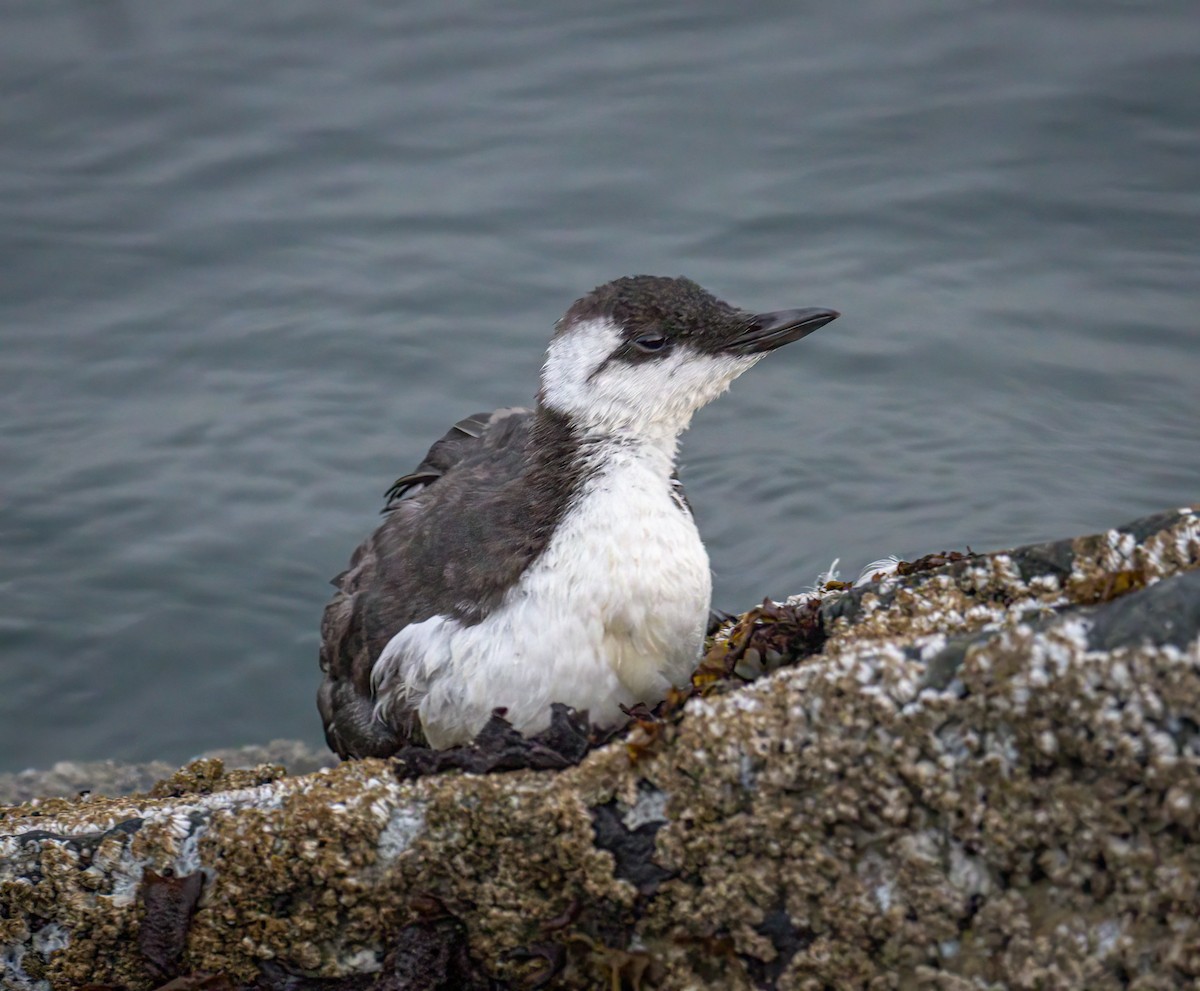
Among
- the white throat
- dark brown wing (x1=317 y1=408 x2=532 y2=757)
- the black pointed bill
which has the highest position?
the black pointed bill

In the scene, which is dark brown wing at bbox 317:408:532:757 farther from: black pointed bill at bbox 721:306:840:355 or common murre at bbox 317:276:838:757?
black pointed bill at bbox 721:306:840:355

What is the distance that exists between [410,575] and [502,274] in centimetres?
503

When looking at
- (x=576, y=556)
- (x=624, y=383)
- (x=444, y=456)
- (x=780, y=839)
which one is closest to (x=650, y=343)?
(x=624, y=383)

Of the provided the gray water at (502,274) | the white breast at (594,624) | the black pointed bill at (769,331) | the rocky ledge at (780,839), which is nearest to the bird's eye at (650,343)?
the black pointed bill at (769,331)

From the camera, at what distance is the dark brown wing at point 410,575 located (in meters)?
4.81

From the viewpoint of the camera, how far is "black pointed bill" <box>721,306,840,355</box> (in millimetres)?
4844

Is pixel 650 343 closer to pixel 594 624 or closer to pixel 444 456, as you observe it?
pixel 594 624

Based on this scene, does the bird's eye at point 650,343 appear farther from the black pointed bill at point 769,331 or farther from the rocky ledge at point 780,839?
the rocky ledge at point 780,839

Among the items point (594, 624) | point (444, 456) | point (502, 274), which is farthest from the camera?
point (502, 274)

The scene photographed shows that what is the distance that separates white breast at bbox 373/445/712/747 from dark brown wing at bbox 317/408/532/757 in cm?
17

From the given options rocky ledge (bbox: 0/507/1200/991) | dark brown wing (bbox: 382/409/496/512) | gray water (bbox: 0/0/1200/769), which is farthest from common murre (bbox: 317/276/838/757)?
gray water (bbox: 0/0/1200/769)

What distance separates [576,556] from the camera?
448 centimetres

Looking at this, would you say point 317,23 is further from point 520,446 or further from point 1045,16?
point 520,446

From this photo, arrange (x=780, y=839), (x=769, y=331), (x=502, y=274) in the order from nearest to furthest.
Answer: (x=780, y=839) < (x=769, y=331) < (x=502, y=274)
